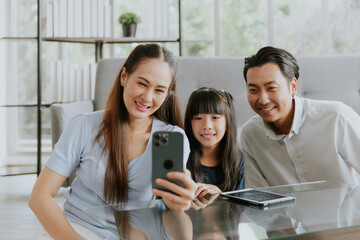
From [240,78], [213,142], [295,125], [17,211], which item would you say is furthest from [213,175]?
[17,211]

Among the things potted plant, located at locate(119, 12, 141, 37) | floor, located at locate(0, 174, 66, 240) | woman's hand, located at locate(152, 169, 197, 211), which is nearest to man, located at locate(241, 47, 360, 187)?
woman's hand, located at locate(152, 169, 197, 211)

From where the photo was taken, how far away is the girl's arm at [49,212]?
1.18m

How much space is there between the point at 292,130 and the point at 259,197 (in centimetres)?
55

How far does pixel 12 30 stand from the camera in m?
3.94

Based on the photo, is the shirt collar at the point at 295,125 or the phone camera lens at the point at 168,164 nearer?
the phone camera lens at the point at 168,164

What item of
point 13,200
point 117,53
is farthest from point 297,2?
point 13,200

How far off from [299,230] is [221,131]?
3.14 ft

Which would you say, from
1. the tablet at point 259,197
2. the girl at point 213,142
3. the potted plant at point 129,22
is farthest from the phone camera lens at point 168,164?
the potted plant at point 129,22

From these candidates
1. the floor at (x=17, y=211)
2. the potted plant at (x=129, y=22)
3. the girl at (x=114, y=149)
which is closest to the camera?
the girl at (x=114, y=149)

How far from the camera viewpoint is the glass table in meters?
0.90

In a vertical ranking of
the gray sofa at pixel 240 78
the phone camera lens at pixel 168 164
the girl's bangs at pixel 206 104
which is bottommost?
the phone camera lens at pixel 168 164

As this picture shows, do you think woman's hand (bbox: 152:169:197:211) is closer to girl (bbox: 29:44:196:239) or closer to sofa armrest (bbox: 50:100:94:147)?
girl (bbox: 29:44:196:239)

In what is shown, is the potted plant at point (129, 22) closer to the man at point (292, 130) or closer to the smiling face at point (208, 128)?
the smiling face at point (208, 128)

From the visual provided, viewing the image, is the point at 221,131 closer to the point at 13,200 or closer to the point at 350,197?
the point at 350,197
